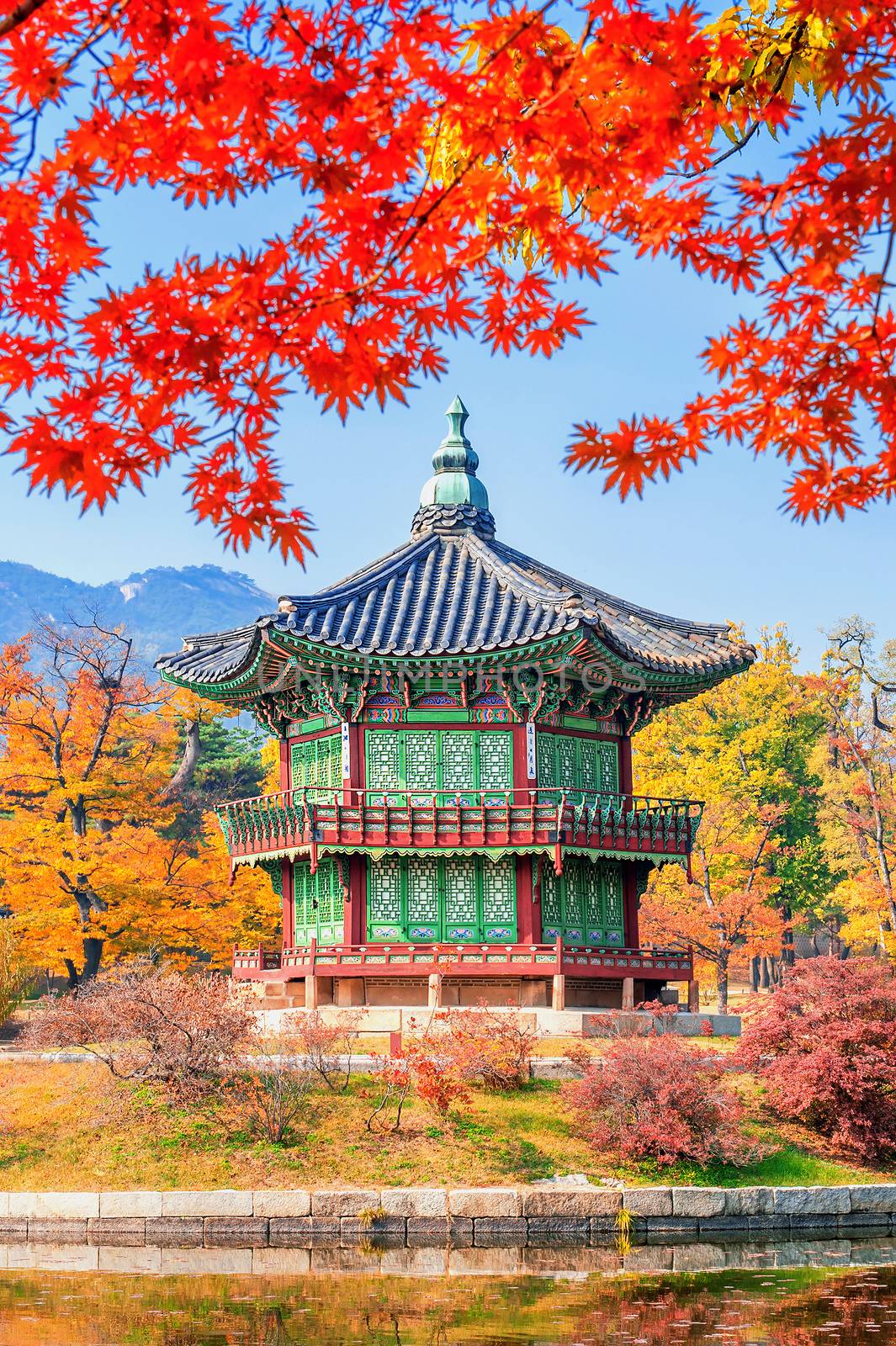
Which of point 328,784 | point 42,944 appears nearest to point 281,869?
point 328,784

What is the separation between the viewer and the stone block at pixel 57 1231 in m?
19.8

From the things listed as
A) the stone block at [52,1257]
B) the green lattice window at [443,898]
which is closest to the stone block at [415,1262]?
the stone block at [52,1257]

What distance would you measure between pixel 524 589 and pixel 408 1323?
19252 mm

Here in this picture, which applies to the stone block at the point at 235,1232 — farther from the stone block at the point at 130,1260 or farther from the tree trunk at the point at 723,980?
the tree trunk at the point at 723,980

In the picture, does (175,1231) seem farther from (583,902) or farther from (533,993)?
(583,902)

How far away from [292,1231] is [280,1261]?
1416 mm

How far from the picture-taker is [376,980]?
1156 inches

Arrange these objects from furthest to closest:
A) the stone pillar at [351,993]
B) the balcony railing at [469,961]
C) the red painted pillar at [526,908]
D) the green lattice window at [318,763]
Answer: the green lattice window at [318,763]
the red painted pillar at [526,908]
the stone pillar at [351,993]
the balcony railing at [469,961]

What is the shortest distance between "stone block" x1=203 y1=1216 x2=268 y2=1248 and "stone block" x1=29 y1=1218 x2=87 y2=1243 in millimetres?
1769

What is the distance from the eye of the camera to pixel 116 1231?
19922 mm

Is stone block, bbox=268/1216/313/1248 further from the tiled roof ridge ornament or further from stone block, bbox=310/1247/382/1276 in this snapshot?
the tiled roof ridge ornament

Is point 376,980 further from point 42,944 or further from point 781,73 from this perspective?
point 781,73

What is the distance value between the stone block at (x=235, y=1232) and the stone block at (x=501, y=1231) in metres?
2.94

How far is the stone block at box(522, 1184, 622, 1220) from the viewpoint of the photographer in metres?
19.9
